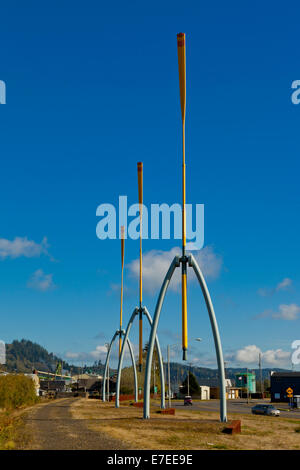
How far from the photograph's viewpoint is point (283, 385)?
335ft

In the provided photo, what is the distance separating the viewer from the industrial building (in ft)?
335

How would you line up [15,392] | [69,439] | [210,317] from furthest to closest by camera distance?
[15,392] → [210,317] → [69,439]

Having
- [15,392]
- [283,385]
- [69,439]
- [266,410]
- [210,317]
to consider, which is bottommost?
[283,385]

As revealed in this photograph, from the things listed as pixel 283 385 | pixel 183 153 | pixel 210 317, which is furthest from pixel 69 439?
pixel 283 385

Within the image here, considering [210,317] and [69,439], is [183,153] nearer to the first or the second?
[210,317]

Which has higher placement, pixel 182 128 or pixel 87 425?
pixel 182 128

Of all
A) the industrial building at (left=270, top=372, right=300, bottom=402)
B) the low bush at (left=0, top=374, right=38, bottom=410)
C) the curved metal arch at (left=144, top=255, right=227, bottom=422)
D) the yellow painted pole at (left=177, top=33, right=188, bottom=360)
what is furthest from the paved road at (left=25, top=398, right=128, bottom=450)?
the industrial building at (left=270, top=372, right=300, bottom=402)

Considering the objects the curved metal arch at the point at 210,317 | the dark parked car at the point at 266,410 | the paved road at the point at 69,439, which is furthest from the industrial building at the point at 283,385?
the paved road at the point at 69,439

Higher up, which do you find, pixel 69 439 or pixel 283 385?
pixel 69 439

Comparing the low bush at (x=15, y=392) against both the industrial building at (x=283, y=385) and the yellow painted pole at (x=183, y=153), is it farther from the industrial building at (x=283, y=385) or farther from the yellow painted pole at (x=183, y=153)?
the yellow painted pole at (x=183, y=153)
